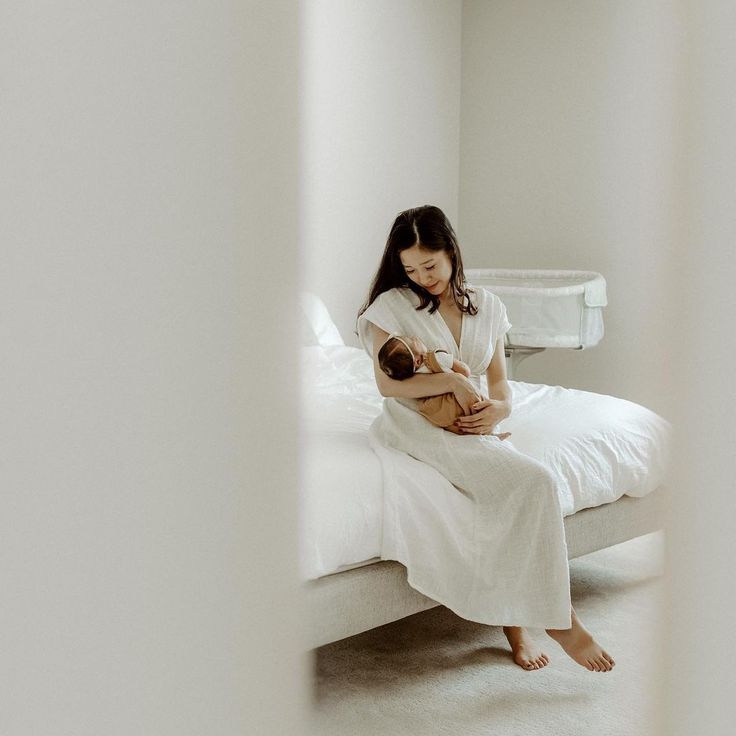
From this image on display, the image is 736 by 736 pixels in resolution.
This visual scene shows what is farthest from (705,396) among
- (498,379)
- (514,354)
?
(514,354)

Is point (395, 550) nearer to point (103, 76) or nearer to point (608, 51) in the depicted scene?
point (103, 76)

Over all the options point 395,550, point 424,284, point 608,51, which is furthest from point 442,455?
point 608,51

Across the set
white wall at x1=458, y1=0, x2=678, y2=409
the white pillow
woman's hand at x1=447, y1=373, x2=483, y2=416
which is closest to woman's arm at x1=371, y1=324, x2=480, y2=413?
woman's hand at x1=447, y1=373, x2=483, y2=416

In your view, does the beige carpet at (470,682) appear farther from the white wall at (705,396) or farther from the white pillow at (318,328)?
the white wall at (705,396)

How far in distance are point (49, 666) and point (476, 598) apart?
5.07 feet

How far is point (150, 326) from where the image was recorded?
8.8 inches

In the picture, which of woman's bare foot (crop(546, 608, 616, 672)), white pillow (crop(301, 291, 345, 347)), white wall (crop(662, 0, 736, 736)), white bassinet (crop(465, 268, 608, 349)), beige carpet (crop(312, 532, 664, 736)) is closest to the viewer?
white wall (crop(662, 0, 736, 736))

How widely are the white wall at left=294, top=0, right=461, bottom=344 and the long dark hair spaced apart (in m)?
1.77

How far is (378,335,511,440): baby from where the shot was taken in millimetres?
1816

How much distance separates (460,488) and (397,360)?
0.30 meters

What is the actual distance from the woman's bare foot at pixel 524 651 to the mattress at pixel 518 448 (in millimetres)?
278

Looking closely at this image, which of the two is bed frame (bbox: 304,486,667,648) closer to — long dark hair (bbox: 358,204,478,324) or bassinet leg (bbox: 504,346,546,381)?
long dark hair (bbox: 358,204,478,324)

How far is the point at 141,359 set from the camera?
0.22 meters

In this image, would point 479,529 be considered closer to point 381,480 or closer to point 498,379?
point 381,480
